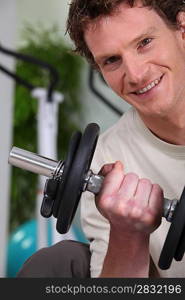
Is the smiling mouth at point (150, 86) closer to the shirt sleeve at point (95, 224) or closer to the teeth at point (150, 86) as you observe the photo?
the teeth at point (150, 86)

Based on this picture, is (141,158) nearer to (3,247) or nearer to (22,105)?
(3,247)

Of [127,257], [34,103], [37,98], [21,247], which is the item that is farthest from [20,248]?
[127,257]

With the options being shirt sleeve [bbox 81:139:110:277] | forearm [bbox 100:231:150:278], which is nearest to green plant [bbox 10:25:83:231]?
shirt sleeve [bbox 81:139:110:277]

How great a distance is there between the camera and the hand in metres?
0.84

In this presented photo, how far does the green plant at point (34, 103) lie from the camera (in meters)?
2.98

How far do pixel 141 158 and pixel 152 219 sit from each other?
296 millimetres

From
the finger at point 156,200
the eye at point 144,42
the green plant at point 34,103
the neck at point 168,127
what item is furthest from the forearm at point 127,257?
the green plant at point 34,103

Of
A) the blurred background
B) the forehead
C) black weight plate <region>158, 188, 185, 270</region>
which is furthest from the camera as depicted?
the blurred background

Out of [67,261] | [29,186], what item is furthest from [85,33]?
[29,186]

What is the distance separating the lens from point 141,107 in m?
1.02

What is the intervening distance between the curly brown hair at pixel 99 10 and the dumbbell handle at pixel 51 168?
11.3 inches

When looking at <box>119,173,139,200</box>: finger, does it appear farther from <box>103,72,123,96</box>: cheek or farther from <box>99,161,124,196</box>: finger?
<box>103,72,123,96</box>: cheek

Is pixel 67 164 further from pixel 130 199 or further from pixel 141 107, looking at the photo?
pixel 141 107

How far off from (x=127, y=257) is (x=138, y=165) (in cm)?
23
